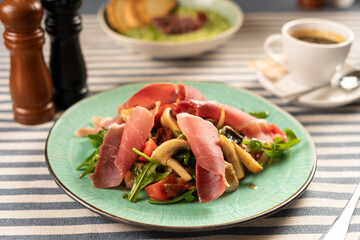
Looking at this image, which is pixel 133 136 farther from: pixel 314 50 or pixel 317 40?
pixel 317 40

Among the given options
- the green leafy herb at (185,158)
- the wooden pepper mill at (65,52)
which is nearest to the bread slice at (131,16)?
the wooden pepper mill at (65,52)

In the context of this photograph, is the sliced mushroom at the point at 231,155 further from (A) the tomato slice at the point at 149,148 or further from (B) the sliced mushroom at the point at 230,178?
(A) the tomato slice at the point at 149,148

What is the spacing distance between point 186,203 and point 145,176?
18 centimetres

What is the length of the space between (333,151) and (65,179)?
1.18m

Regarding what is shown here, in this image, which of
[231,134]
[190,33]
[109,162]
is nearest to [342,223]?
[231,134]

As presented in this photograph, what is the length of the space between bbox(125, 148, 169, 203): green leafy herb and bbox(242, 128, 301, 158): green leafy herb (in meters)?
0.35

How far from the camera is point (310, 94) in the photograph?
211 cm

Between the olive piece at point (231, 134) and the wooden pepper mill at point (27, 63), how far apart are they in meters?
0.91

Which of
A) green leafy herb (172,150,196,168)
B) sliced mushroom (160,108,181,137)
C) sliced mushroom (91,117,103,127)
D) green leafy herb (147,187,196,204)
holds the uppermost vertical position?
sliced mushroom (160,108,181,137)

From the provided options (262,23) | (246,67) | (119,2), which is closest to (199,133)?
(246,67)

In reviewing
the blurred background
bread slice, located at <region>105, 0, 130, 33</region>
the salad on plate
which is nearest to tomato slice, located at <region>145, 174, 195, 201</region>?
the salad on plate

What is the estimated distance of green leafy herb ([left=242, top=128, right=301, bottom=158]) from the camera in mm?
1521

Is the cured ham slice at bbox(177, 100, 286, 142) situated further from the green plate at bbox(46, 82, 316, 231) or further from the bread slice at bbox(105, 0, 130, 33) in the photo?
the bread slice at bbox(105, 0, 130, 33)

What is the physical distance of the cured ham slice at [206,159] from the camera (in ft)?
4.37
